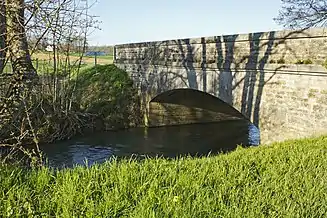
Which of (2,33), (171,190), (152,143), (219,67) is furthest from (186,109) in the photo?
(171,190)

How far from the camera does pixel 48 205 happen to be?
2805 mm

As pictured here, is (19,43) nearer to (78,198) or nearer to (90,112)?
(78,198)

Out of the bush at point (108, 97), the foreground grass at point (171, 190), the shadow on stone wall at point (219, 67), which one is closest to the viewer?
the foreground grass at point (171, 190)

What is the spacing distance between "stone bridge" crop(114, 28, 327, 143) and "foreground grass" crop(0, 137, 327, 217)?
4.03m

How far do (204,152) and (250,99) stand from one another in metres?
2.96

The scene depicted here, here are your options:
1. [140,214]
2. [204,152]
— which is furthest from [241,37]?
[140,214]

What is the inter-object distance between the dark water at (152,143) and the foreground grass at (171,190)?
619 cm

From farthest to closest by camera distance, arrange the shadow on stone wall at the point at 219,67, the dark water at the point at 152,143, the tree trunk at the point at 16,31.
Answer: the dark water at the point at 152,143 → the shadow on stone wall at the point at 219,67 → the tree trunk at the point at 16,31

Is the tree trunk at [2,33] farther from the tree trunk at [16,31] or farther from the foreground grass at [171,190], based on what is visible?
the foreground grass at [171,190]

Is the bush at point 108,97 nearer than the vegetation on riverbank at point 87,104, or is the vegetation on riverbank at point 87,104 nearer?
the vegetation on riverbank at point 87,104

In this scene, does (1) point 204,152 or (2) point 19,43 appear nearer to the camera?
(2) point 19,43

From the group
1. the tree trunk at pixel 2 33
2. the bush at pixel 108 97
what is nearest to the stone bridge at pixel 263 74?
the bush at pixel 108 97

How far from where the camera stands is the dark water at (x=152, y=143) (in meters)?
11.0

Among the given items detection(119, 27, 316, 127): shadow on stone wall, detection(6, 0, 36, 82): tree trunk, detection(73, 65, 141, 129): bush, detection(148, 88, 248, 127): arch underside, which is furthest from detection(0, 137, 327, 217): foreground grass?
detection(148, 88, 248, 127): arch underside
